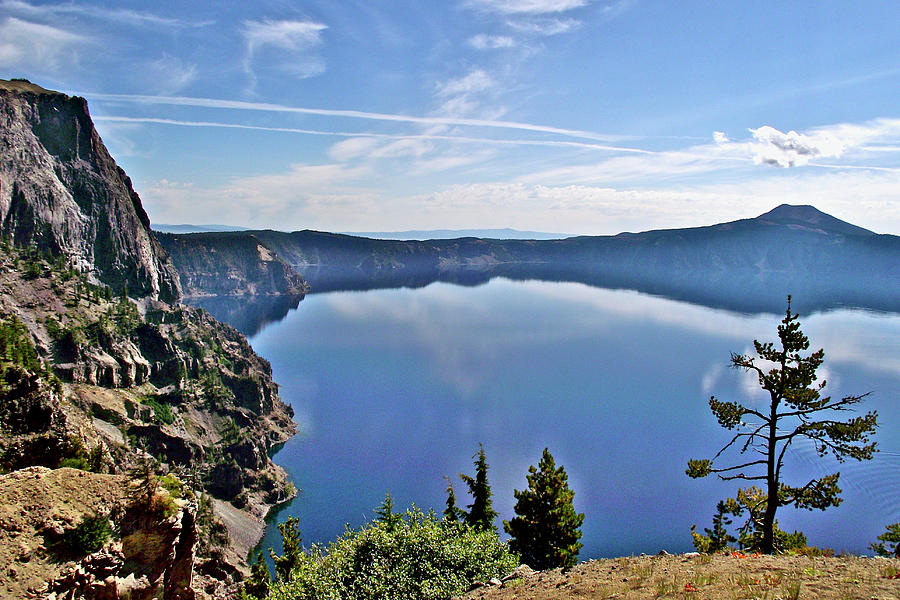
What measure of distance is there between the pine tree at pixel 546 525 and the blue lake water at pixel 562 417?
69.2ft

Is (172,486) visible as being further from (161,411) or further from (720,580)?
(161,411)

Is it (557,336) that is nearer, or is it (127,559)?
(127,559)

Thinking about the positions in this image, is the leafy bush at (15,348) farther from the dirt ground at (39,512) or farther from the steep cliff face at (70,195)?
the steep cliff face at (70,195)

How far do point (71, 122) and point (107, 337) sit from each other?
5724 centimetres

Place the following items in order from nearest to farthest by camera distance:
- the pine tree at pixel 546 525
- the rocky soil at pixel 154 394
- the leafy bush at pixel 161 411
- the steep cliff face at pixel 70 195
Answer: the pine tree at pixel 546 525 < the rocky soil at pixel 154 394 < the leafy bush at pixel 161 411 < the steep cliff face at pixel 70 195

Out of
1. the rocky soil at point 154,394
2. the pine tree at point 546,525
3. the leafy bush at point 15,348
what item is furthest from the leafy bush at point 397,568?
the rocky soil at point 154,394

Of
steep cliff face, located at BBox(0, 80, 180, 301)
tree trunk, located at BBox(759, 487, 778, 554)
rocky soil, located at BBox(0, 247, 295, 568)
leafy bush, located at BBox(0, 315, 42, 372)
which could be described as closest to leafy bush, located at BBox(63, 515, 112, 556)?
leafy bush, located at BBox(0, 315, 42, 372)

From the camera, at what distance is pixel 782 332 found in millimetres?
19422

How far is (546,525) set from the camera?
34.6 m

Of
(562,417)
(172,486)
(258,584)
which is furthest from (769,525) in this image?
(562,417)

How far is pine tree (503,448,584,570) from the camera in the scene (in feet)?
113

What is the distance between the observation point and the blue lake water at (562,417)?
62.1 m

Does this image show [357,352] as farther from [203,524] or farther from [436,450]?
[203,524]

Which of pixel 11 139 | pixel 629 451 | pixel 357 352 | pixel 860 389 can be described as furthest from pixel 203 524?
pixel 860 389
